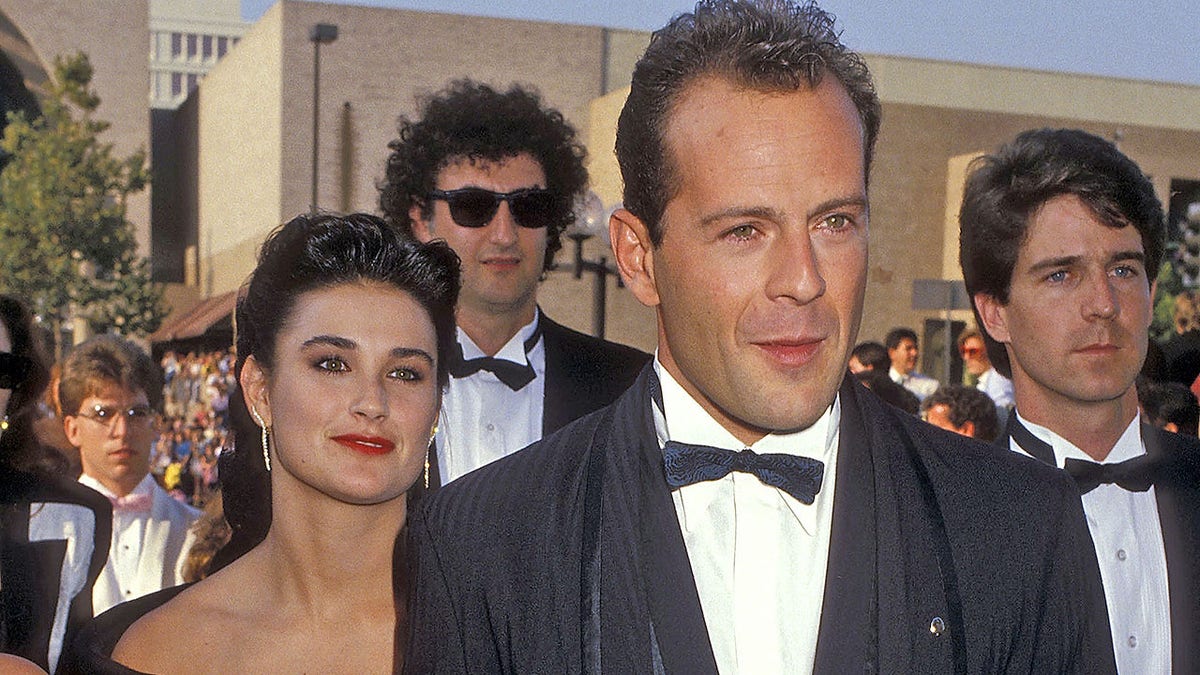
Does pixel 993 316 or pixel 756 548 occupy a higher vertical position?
pixel 993 316

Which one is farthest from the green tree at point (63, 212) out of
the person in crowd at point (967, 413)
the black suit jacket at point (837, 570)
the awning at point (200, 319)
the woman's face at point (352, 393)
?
the black suit jacket at point (837, 570)

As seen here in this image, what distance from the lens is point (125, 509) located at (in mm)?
5906

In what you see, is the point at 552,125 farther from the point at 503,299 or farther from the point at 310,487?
the point at 310,487

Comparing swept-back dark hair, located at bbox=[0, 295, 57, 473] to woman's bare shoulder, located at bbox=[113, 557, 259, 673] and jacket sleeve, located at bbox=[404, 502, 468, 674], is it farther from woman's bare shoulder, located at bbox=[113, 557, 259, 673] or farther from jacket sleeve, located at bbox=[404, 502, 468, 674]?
jacket sleeve, located at bbox=[404, 502, 468, 674]

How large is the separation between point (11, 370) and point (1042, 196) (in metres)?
3.06

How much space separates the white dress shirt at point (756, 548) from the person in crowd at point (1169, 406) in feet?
12.0

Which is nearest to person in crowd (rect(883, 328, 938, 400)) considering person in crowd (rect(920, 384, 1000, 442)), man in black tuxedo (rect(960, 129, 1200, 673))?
person in crowd (rect(920, 384, 1000, 442))

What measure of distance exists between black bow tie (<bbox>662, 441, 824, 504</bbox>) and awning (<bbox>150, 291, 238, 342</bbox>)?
1230 inches

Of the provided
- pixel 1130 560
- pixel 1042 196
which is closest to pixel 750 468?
pixel 1130 560

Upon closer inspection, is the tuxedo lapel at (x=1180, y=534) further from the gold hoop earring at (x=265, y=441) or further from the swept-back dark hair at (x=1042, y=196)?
the gold hoop earring at (x=265, y=441)

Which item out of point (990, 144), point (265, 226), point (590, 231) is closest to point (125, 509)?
point (590, 231)

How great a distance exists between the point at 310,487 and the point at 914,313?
2394cm

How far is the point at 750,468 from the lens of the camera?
239 cm

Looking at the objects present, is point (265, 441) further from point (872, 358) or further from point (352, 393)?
point (872, 358)
